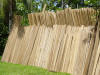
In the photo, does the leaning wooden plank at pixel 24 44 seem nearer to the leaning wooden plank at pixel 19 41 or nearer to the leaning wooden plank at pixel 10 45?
the leaning wooden plank at pixel 19 41

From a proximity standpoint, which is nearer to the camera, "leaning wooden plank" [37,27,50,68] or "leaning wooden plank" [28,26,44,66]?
"leaning wooden plank" [37,27,50,68]

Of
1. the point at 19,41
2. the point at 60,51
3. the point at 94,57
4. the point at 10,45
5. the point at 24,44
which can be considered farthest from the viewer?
the point at 10,45

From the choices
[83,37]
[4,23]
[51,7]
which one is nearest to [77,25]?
[83,37]

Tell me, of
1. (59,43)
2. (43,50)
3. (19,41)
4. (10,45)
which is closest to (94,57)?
(59,43)

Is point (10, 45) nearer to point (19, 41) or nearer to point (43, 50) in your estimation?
point (19, 41)

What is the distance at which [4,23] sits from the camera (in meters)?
15.9

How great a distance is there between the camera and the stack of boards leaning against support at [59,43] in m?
5.36

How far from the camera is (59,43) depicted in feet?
23.0

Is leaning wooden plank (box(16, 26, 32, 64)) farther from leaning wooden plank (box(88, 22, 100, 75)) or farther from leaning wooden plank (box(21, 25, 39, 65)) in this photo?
leaning wooden plank (box(88, 22, 100, 75))

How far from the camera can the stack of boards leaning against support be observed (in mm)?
5355

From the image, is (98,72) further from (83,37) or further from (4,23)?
(4,23)

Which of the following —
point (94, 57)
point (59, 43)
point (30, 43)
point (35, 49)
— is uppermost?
point (94, 57)

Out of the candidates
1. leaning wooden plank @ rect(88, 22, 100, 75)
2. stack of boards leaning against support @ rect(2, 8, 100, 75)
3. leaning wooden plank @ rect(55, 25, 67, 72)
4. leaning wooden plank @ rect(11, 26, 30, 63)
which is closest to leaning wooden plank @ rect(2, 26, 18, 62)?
stack of boards leaning against support @ rect(2, 8, 100, 75)

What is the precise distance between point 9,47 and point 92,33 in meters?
4.77
